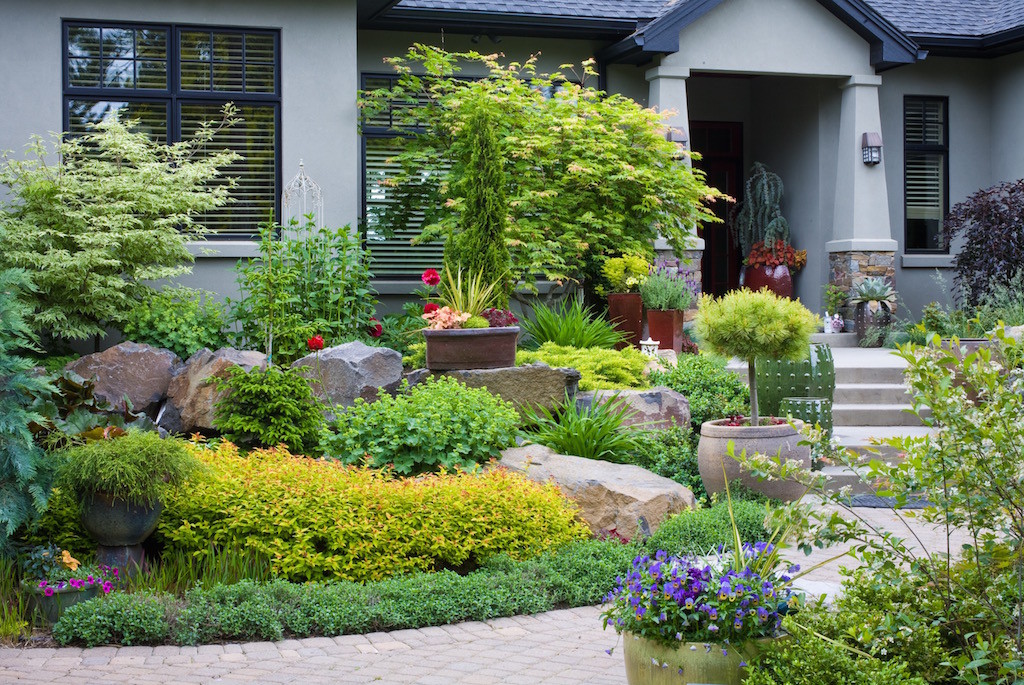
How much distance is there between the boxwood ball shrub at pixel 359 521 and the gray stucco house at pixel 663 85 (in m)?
5.17

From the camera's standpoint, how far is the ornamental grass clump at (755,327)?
6.80m

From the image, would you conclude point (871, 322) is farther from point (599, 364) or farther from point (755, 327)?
point (755, 327)

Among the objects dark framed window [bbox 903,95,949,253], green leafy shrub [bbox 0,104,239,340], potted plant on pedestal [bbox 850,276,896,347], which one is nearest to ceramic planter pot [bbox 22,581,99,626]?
green leafy shrub [bbox 0,104,239,340]

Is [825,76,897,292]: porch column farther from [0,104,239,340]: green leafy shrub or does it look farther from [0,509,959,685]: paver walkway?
[0,509,959,685]: paver walkway

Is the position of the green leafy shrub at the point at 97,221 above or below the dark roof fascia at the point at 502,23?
below

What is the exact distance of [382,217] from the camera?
39.5 ft

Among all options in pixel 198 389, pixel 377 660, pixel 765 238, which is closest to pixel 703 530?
pixel 377 660

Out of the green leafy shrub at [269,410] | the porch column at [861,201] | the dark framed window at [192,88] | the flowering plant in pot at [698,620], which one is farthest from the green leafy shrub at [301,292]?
the porch column at [861,201]

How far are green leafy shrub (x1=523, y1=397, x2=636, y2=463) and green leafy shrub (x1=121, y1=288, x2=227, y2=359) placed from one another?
10.6ft

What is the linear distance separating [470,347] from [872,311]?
22.8 ft

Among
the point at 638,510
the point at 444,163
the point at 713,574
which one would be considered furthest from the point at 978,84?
the point at 713,574

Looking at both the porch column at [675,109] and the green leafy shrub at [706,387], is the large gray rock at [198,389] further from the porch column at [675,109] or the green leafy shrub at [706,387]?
the porch column at [675,109]

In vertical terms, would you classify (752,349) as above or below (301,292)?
below

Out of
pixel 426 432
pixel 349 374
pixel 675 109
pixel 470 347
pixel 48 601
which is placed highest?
pixel 675 109
